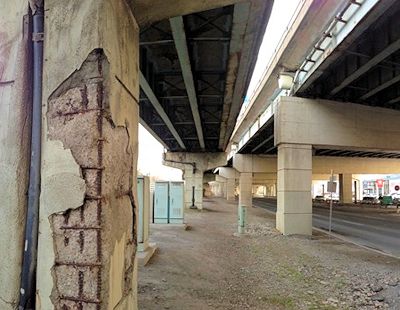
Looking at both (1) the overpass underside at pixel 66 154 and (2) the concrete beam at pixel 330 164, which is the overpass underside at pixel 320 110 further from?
(2) the concrete beam at pixel 330 164

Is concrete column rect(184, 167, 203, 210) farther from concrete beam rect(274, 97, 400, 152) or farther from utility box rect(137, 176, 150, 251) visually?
utility box rect(137, 176, 150, 251)

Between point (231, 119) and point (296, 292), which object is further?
point (231, 119)

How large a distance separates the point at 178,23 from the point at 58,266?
6572 mm

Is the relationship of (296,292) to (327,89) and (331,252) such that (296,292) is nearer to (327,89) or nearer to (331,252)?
(331,252)

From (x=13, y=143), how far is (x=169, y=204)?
55.2 feet

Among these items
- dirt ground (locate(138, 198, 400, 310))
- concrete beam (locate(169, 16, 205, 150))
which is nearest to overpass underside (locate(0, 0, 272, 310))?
dirt ground (locate(138, 198, 400, 310))

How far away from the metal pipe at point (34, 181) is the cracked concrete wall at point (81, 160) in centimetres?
5

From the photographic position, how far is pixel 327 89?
54.2 ft

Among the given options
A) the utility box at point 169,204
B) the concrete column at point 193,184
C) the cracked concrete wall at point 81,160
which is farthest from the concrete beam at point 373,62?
the concrete column at point 193,184

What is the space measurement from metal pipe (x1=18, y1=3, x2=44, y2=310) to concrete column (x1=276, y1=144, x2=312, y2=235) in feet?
47.5

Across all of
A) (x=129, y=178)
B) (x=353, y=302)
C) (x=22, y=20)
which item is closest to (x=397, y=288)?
(x=353, y=302)

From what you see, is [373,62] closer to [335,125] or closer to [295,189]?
[335,125]

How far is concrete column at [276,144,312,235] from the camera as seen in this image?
1681 centimetres

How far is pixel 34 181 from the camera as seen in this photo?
298 centimetres
